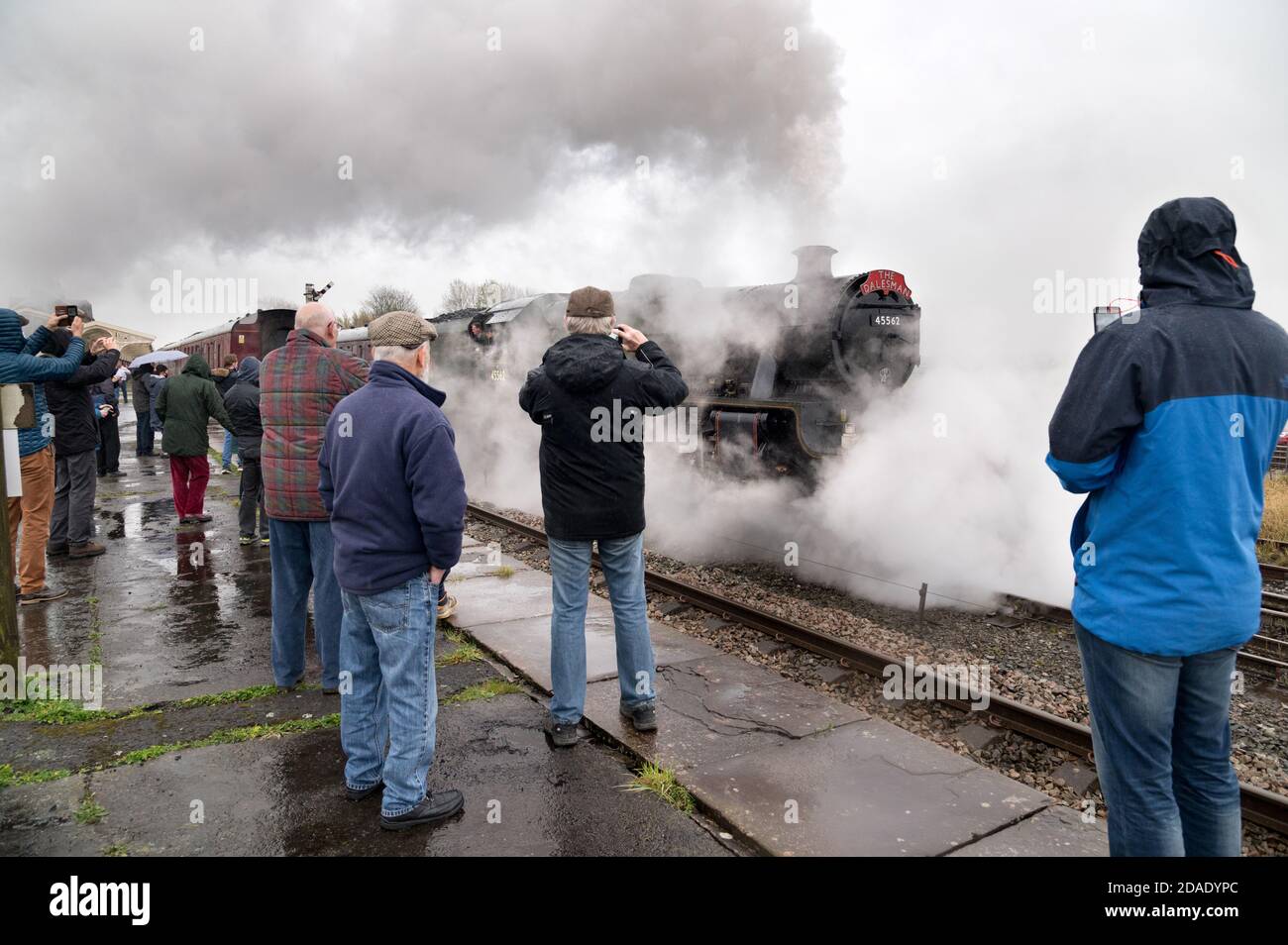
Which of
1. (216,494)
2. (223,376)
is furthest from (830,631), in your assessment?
(223,376)

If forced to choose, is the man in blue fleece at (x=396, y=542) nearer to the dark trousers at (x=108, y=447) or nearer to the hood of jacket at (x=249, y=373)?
the hood of jacket at (x=249, y=373)

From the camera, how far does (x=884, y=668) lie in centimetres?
443

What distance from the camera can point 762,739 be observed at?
138 inches

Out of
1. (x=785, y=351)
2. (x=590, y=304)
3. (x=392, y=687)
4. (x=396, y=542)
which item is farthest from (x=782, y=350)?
(x=392, y=687)

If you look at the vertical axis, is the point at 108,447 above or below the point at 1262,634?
above

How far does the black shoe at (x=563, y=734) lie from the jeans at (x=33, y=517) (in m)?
4.29

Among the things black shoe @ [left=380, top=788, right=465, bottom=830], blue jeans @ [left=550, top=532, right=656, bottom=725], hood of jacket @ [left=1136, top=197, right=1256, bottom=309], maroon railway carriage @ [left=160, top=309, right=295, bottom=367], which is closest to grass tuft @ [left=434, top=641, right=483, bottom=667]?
blue jeans @ [left=550, top=532, right=656, bottom=725]

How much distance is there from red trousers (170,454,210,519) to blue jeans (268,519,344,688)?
4704 mm

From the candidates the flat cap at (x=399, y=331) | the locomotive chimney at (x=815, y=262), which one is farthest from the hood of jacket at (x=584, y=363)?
the locomotive chimney at (x=815, y=262)

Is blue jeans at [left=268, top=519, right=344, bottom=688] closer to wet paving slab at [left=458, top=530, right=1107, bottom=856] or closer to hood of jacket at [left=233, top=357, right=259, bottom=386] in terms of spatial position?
wet paving slab at [left=458, top=530, right=1107, bottom=856]

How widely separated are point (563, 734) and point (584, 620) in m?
0.50

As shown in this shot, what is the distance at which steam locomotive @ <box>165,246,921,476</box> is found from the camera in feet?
26.7

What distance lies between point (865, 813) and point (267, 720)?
8.81 ft

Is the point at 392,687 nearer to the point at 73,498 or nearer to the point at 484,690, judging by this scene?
the point at 484,690
